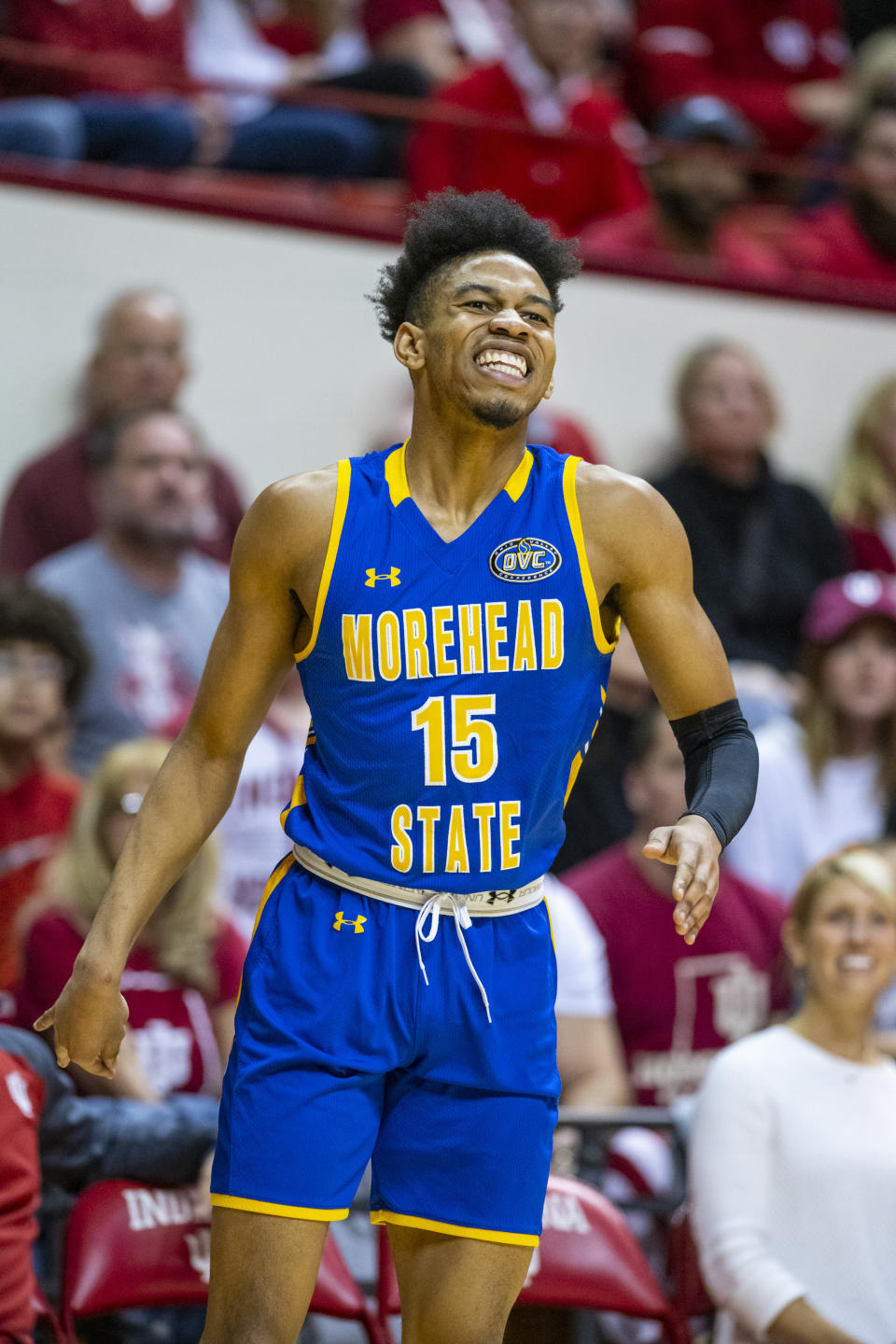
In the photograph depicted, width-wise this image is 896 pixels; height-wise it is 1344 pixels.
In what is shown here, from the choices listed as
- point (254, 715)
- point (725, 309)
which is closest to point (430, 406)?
point (254, 715)

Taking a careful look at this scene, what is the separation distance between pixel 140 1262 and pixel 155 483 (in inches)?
110

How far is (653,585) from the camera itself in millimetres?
2584

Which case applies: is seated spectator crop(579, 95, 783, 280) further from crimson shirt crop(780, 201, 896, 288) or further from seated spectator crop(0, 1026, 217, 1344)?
seated spectator crop(0, 1026, 217, 1344)

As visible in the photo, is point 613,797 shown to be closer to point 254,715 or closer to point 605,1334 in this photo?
point 605,1334

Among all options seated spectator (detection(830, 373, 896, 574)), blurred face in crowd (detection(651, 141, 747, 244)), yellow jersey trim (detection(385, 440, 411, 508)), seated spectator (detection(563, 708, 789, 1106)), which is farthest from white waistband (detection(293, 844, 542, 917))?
blurred face in crowd (detection(651, 141, 747, 244))

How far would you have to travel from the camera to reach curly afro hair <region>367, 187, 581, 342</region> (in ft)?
8.77

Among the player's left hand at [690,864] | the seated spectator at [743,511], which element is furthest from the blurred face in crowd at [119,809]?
the seated spectator at [743,511]

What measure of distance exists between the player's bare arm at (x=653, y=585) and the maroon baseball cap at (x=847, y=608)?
3.32 meters

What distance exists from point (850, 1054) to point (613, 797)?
1.74 metres

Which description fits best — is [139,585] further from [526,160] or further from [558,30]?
[558,30]

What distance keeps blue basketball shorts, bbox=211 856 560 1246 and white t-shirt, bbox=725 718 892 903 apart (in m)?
3.07

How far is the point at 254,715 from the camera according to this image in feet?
8.83

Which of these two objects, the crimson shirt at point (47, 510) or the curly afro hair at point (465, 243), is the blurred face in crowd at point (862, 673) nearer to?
the crimson shirt at point (47, 510)

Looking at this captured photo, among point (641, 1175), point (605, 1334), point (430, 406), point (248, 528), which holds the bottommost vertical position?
point (605, 1334)
